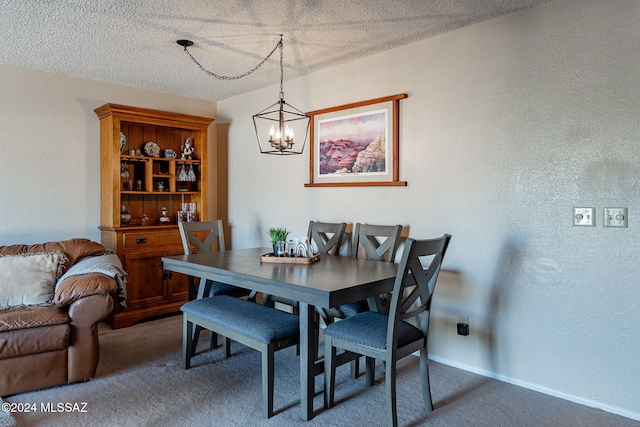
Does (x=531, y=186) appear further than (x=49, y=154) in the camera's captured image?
No

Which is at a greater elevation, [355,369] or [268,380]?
[268,380]

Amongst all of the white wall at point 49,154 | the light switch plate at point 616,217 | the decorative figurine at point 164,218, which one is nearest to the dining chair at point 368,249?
the light switch plate at point 616,217

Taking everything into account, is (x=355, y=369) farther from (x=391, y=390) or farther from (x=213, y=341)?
(x=213, y=341)

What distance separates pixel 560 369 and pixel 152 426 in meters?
2.35

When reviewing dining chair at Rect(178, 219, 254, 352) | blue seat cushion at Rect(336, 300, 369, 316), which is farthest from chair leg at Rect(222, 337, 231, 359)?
blue seat cushion at Rect(336, 300, 369, 316)

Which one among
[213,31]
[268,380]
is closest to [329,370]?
[268,380]

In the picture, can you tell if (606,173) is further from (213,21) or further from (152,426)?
(152,426)

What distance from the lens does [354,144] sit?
3576mm

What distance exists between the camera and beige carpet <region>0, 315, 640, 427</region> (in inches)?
87.5

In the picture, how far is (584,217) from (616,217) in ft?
0.51

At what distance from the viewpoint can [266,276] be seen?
2.32m

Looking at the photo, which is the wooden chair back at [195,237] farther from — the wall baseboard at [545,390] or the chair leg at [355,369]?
the wall baseboard at [545,390]

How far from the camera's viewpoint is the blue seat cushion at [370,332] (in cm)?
213

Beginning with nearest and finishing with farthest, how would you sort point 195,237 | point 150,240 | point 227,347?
point 227,347 < point 195,237 < point 150,240
